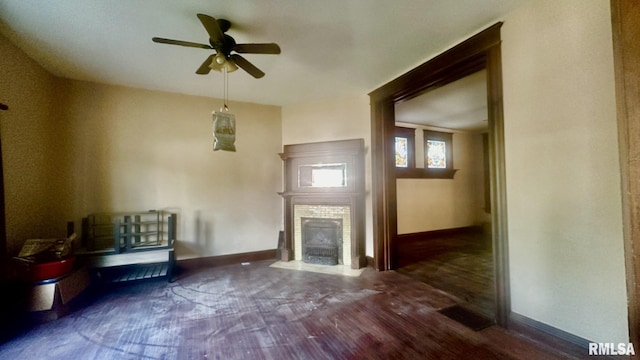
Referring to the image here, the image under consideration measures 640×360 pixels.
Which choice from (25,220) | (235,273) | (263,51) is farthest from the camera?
(235,273)

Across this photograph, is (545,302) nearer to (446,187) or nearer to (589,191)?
(589,191)

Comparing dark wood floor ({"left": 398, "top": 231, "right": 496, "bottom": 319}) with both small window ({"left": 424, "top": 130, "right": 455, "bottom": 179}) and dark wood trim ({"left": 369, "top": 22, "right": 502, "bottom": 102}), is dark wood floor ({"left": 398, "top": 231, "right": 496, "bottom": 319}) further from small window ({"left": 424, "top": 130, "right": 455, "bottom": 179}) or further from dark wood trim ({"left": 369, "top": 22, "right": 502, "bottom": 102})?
dark wood trim ({"left": 369, "top": 22, "right": 502, "bottom": 102})

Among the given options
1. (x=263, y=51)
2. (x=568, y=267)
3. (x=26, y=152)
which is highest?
(x=263, y=51)

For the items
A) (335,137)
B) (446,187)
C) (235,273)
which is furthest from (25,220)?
(446,187)

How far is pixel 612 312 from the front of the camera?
145 centimetres

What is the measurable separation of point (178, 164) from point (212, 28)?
2334 mm

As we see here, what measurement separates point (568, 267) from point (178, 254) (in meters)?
4.21

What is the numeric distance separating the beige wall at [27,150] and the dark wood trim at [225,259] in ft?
4.84

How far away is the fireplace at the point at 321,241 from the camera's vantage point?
367 centimetres

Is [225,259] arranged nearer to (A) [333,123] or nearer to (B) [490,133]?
(A) [333,123]

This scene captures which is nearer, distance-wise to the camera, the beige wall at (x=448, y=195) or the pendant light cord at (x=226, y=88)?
the pendant light cord at (x=226, y=88)

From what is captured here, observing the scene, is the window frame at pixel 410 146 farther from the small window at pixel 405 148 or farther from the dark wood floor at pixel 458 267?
the dark wood floor at pixel 458 267

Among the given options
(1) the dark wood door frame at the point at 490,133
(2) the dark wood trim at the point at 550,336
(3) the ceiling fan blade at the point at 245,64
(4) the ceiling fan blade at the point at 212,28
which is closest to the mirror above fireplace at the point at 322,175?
(1) the dark wood door frame at the point at 490,133

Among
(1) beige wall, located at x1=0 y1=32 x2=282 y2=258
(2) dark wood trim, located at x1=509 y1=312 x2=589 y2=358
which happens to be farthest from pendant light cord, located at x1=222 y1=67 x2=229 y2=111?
(2) dark wood trim, located at x1=509 y1=312 x2=589 y2=358
